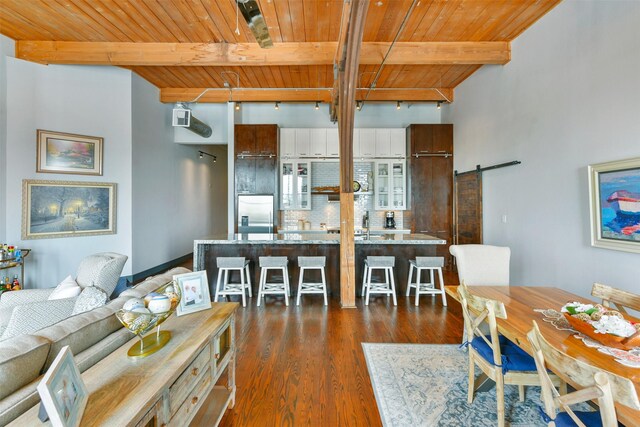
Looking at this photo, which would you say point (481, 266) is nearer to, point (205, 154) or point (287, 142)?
point (287, 142)

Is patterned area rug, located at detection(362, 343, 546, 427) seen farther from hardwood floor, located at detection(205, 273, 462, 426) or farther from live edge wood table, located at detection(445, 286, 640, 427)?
live edge wood table, located at detection(445, 286, 640, 427)

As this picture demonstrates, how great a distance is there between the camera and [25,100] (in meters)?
4.14

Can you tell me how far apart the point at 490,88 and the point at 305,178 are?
3.78 m

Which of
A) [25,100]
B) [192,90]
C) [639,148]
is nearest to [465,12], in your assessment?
[639,148]

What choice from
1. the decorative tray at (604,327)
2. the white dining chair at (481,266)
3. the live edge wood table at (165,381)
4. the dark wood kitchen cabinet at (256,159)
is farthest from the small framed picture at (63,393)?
the dark wood kitchen cabinet at (256,159)

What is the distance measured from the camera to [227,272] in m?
4.25

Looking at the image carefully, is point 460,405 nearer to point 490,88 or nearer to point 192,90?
point 490,88

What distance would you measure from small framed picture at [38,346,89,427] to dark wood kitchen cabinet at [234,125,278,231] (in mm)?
5386

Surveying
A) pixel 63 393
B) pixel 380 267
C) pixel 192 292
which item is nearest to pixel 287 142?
pixel 380 267

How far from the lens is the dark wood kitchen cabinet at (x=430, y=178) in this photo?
609cm

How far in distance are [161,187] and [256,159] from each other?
2046mm

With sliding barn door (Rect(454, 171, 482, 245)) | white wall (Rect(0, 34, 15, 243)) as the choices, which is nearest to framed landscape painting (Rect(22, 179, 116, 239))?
white wall (Rect(0, 34, 15, 243))

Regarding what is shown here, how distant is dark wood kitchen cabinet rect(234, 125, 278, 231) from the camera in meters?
6.18

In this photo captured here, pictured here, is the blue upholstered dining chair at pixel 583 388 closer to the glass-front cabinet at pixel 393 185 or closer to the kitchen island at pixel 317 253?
the kitchen island at pixel 317 253
